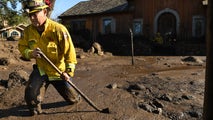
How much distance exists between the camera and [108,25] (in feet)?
89.1

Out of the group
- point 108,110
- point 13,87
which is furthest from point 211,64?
point 13,87

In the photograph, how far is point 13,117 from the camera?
605cm

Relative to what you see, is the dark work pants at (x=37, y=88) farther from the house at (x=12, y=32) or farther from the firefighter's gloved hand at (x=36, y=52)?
the house at (x=12, y=32)

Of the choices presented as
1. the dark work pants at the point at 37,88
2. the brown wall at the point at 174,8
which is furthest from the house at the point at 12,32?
the dark work pants at the point at 37,88

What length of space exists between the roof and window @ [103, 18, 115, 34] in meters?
0.70

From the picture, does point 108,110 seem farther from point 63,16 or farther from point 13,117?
point 63,16

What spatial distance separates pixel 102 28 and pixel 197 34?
7858mm

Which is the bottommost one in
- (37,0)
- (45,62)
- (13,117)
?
(13,117)

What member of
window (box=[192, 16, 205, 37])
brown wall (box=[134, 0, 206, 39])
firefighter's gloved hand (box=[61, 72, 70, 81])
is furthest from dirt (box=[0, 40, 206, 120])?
brown wall (box=[134, 0, 206, 39])

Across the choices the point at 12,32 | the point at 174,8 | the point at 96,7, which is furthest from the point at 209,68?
the point at 12,32

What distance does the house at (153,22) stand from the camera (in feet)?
73.2

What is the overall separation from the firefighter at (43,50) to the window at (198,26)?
1749cm

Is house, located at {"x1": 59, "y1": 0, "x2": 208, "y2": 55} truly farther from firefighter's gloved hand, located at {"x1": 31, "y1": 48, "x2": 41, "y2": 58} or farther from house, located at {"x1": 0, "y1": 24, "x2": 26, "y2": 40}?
firefighter's gloved hand, located at {"x1": 31, "y1": 48, "x2": 41, "y2": 58}

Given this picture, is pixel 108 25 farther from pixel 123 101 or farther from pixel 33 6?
pixel 33 6
